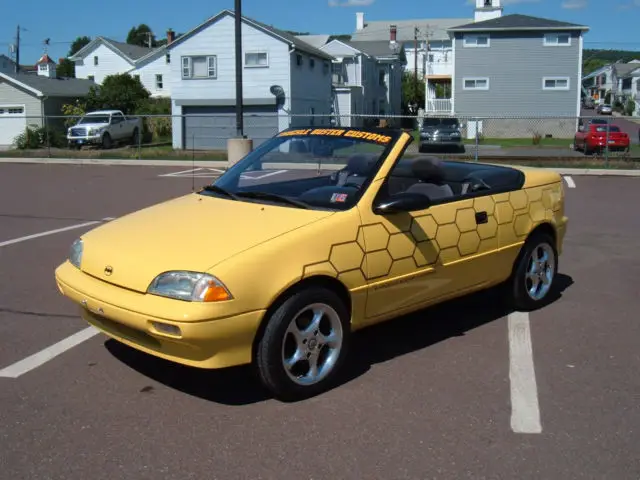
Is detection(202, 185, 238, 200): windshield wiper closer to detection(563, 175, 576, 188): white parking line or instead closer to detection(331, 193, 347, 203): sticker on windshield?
detection(331, 193, 347, 203): sticker on windshield

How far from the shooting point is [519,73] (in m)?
46.2

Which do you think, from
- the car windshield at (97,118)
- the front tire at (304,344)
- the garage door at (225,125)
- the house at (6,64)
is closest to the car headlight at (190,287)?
the front tire at (304,344)

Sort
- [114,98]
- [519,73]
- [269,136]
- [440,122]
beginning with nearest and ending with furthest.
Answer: [440,122]
[269,136]
[114,98]
[519,73]

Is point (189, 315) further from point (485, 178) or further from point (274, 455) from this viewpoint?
point (485, 178)

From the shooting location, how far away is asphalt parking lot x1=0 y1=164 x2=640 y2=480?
3562mm

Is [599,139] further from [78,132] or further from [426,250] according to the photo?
[426,250]

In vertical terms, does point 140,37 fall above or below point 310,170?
above

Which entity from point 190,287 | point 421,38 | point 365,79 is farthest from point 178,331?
point 421,38

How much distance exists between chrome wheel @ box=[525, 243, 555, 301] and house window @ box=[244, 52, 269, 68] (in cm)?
3240

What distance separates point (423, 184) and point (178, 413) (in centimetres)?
261

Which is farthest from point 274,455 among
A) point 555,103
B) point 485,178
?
point 555,103

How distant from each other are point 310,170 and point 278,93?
3168 cm

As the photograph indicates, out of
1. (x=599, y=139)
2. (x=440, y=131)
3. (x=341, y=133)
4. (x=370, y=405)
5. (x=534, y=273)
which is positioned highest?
(x=440, y=131)

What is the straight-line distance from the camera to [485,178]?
6.00 meters
